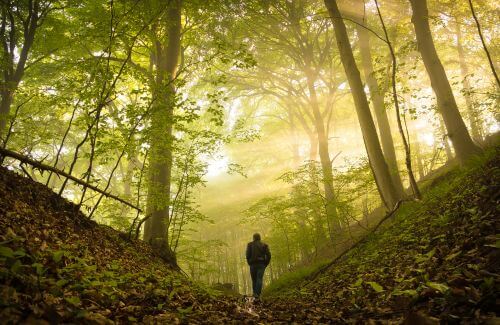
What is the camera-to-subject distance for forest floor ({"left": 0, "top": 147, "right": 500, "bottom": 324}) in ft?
7.13

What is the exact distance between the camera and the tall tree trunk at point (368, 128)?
8086 millimetres

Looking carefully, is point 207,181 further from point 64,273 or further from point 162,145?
point 64,273

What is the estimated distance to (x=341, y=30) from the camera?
878 centimetres

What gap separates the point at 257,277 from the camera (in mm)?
8031

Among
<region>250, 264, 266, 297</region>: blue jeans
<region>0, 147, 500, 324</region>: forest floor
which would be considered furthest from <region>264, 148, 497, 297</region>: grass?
<region>250, 264, 266, 297</region>: blue jeans

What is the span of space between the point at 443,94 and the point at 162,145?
7722 millimetres

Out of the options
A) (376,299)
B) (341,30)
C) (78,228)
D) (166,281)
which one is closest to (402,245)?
(376,299)

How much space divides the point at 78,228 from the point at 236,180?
70.9ft

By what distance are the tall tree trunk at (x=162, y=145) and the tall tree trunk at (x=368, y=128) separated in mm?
4726

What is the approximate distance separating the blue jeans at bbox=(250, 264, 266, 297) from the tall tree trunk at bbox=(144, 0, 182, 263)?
220cm

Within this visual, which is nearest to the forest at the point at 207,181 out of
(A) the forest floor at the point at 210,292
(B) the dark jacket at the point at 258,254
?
(A) the forest floor at the point at 210,292

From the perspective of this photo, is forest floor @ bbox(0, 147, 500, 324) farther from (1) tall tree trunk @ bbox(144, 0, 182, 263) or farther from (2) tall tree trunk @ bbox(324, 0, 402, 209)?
(1) tall tree trunk @ bbox(144, 0, 182, 263)

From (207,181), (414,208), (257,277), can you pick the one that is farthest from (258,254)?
(414,208)

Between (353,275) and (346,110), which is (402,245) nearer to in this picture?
(353,275)
